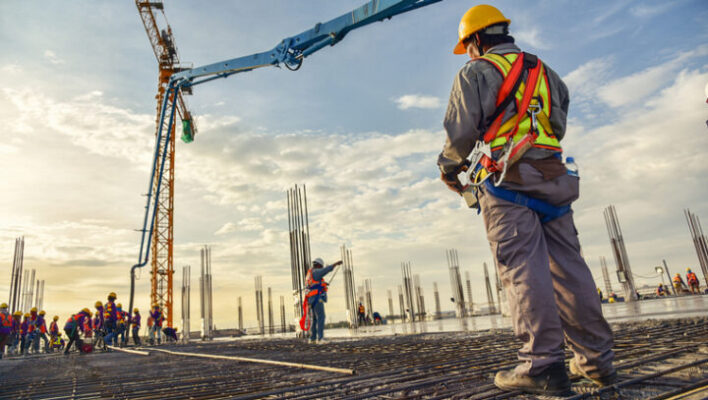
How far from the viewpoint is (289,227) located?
14664 mm

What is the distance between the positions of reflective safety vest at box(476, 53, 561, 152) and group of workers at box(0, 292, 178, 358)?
13151 mm

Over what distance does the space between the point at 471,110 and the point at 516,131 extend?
0.21 metres

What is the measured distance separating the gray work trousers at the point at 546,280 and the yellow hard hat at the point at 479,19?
74 centimetres

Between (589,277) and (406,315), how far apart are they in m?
27.9

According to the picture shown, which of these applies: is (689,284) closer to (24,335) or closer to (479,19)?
(479,19)

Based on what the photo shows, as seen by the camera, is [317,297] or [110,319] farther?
[110,319]

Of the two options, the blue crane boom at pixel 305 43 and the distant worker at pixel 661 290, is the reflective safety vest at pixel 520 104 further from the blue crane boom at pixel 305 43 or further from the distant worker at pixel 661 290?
the distant worker at pixel 661 290

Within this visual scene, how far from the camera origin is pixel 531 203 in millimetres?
1739

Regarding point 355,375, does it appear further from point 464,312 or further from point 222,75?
point 464,312

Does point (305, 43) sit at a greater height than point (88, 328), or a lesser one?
greater

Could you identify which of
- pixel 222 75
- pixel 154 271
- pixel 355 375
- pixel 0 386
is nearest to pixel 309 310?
pixel 0 386

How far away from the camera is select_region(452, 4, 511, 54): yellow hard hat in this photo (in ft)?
6.63

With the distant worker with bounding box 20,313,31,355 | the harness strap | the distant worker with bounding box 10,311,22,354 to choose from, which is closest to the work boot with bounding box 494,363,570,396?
the harness strap

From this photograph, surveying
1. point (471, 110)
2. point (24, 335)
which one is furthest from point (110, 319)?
point (471, 110)
